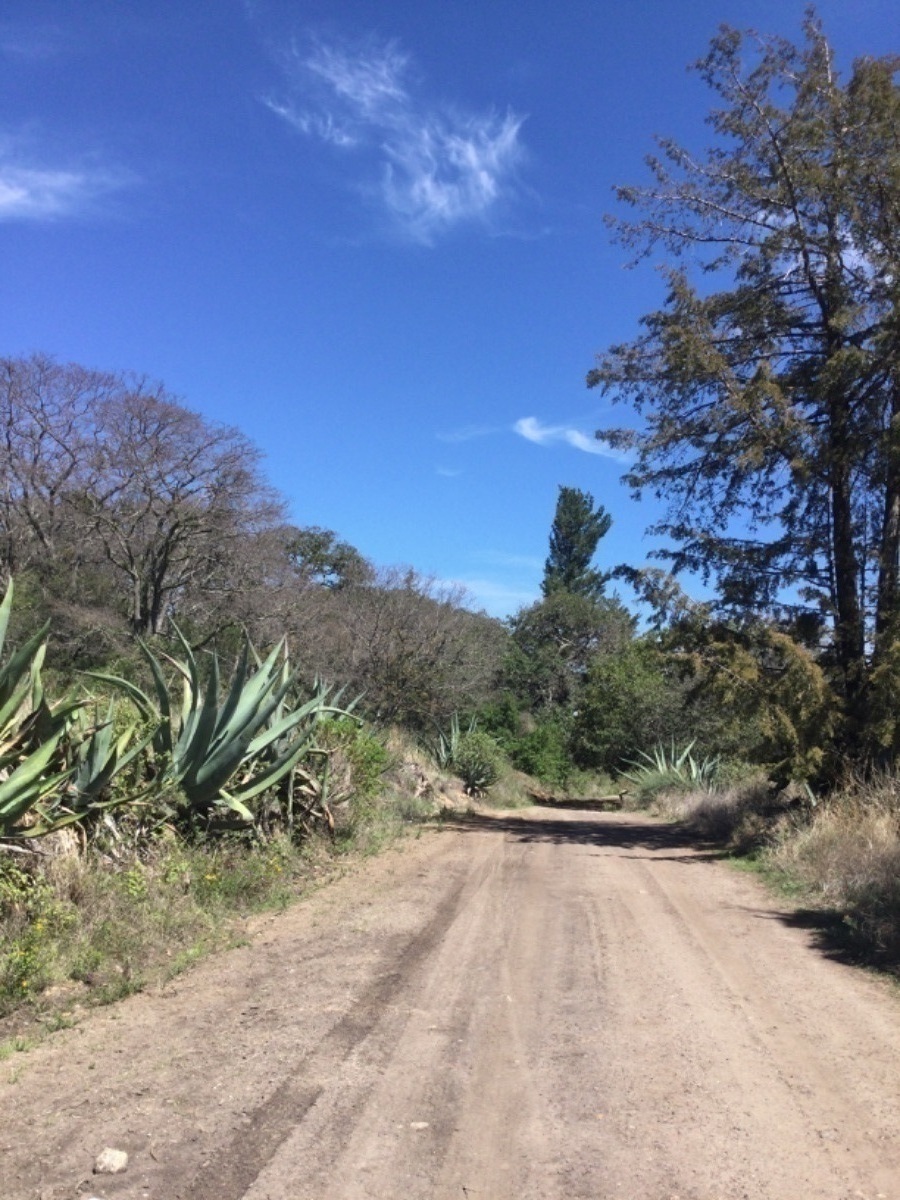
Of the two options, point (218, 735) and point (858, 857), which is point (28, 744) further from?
point (858, 857)

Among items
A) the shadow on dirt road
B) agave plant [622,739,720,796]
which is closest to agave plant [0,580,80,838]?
the shadow on dirt road

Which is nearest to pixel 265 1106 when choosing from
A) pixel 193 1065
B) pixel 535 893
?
pixel 193 1065

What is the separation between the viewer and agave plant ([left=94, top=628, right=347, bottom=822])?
8.67 metres

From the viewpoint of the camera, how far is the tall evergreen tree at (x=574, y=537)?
67.3m

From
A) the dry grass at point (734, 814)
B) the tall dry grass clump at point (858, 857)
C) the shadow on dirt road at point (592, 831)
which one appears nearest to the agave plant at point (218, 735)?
the tall dry grass clump at point (858, 857)

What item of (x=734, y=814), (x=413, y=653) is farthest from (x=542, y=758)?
(x=734, y=814)

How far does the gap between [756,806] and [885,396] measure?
7237 millimetres

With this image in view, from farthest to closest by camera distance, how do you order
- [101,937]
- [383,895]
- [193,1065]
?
[383,895], [101,937], [193,1065]

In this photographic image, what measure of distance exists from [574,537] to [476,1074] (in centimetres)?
6452

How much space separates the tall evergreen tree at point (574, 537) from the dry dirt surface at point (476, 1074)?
59.6 m

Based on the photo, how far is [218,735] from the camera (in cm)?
898

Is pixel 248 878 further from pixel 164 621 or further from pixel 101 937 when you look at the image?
pixel 164 621

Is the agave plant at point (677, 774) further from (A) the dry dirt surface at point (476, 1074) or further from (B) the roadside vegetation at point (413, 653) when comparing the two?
(A) the dry dirt surface at point (476, 1074)

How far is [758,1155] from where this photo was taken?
12.8 ft
